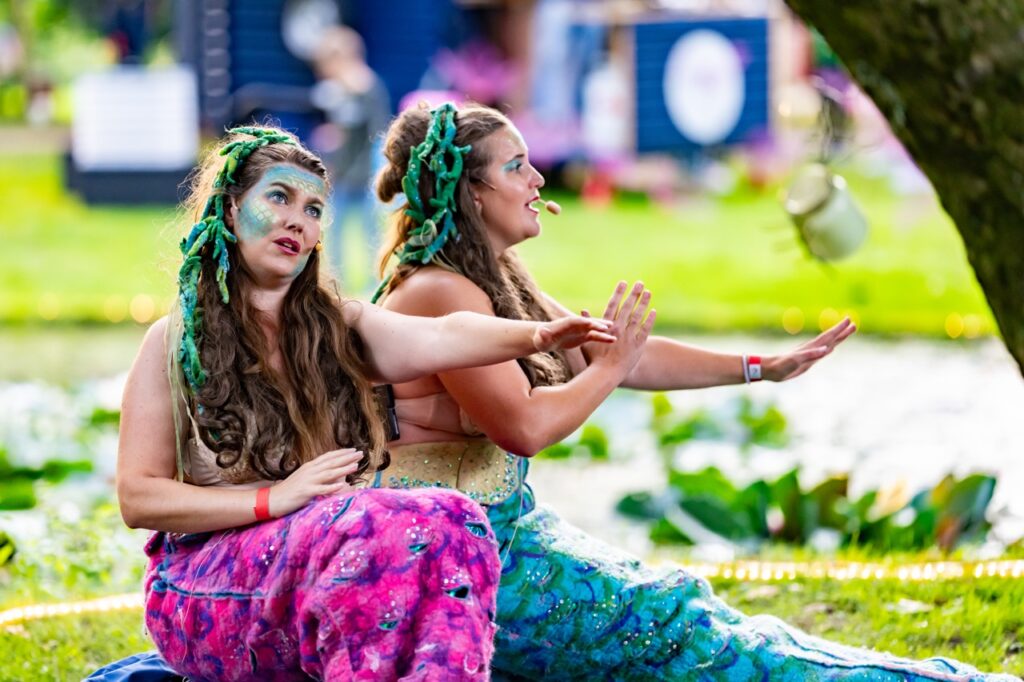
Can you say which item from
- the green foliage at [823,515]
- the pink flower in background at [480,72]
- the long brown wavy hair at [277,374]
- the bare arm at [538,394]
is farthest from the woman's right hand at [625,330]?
the pink flower in background at [480,72]

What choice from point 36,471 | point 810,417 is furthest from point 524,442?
point 810,417

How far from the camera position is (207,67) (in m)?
14.9

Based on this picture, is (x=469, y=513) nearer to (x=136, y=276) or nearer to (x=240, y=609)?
(x=240, y=609)

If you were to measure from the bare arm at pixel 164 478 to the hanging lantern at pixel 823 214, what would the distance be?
2869 millimetres

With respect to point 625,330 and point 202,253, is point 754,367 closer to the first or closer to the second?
point 625,330

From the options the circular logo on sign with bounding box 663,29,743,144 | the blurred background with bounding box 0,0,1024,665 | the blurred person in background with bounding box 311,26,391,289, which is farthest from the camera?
the circular logo on sign with bounding box 663,29,743,144

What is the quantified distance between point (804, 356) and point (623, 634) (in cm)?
70

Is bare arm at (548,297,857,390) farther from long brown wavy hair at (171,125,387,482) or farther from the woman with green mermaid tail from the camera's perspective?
long brown wavy hair at (171,125,387,482)

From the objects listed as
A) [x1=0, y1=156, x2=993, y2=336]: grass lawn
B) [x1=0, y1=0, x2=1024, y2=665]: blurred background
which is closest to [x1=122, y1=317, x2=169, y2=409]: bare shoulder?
[x1=0, y1=0, x2=1024, y2=665]: blurred background

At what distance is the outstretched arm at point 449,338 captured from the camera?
2660 millimetres

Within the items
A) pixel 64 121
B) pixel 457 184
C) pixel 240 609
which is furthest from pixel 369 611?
pixel 64 121

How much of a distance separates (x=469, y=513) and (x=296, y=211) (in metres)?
0.64

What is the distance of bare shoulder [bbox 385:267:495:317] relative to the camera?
122 inches

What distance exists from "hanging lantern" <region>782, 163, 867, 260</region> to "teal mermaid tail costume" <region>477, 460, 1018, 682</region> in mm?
2352
